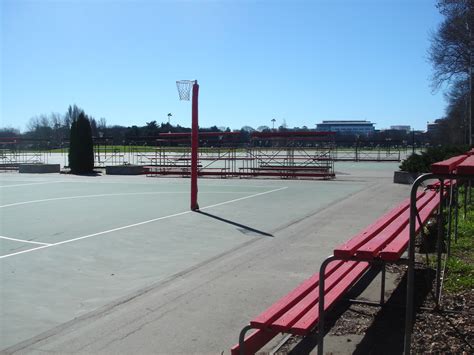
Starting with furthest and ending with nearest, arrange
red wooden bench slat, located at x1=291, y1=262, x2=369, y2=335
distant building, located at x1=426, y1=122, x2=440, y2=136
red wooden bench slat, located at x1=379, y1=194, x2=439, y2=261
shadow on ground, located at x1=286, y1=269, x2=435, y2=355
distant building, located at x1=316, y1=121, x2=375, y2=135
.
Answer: distant building, located at x1=316, y1=121, x2=375, y2=135, distant building, located at x1=426, y1=122, x2=440, y2=136, shadow on ground, located at x1=286, y1=269, x2=435, y2=355, red wooden bench slat, located at x1=379, y1=194, x2=439, y2=261, red wooden bench slat, located at x1=291, y1=262, x2=369, y2=335

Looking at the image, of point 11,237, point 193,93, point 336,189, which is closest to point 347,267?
point 11,237

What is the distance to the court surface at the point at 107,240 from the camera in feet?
19.1

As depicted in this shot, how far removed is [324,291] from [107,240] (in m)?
6.10

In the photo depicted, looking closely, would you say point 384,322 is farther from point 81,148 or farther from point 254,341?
point 81,148

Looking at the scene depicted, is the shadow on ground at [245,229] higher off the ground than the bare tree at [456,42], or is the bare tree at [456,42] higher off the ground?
the bare tree at [456,42]

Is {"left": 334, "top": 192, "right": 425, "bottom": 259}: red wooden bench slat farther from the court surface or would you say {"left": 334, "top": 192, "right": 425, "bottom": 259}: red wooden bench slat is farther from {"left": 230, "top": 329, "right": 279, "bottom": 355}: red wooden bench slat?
the court surface

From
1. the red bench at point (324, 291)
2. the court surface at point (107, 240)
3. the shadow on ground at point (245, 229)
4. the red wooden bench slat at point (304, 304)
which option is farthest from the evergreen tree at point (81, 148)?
the red wooden bench slat at point (304, 304)

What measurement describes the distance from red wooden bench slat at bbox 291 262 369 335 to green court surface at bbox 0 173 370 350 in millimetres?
2654

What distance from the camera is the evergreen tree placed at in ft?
103

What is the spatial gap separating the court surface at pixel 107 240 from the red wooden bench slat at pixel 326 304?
8.57ft

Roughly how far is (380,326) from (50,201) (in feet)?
43.5

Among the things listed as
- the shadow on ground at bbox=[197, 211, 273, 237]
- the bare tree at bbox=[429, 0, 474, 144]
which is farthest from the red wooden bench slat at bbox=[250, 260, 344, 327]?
the bare tree at bbox=[429, 0, 474, 144]

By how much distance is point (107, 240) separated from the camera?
9.32m

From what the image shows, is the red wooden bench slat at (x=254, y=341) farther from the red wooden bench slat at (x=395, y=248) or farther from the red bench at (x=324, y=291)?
the red wooden bench slat at (x=395, y=248)
